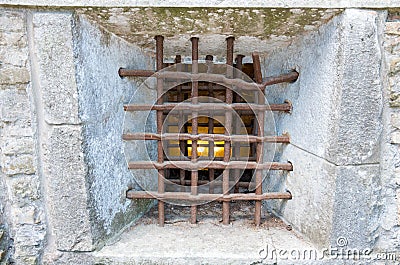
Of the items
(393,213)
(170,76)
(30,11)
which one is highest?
(30,11)

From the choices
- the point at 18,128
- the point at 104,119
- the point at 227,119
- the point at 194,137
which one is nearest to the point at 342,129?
the point at 227,119

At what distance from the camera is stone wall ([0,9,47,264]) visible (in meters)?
0.98

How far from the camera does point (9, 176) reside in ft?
3.45

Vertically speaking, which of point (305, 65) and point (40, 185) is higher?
point (305, 65)

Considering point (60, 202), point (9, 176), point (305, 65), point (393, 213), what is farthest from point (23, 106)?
point (393, 213)

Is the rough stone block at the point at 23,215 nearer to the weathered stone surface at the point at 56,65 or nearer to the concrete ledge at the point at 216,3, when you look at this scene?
the weathered stone surface at the point at 56,65

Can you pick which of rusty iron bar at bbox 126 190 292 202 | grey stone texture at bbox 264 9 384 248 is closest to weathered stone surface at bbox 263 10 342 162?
grey stone texture at bbox 264 9 384 248

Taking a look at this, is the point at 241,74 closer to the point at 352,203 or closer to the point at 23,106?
the point at 352,203

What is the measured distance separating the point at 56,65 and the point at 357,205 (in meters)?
1.14

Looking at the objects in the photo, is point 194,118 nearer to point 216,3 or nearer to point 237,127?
point 237,127

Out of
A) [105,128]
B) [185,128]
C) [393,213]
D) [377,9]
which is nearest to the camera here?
[377,9]

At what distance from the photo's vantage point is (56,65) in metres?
0.99

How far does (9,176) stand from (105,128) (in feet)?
1.20

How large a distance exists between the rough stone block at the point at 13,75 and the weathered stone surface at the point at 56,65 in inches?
2.1
